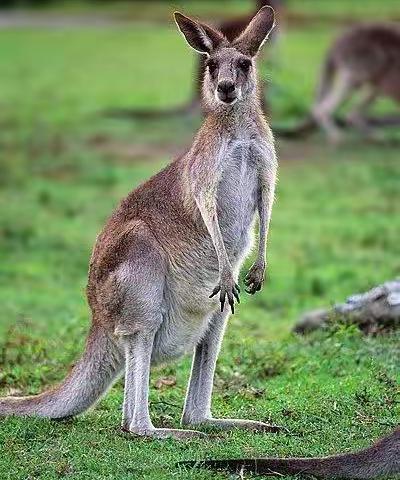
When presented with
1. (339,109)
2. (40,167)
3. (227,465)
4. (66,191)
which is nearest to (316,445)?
(227,465)

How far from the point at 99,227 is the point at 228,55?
660 cm

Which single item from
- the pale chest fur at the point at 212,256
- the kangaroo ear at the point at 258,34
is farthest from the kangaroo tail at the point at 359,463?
the kangaroo ear at the point at 258,34

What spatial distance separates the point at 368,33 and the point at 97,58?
8276 mm

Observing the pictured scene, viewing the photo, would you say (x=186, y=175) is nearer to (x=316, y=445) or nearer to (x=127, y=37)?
(x=316, y=445)

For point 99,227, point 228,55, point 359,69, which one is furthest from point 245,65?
point 359,69

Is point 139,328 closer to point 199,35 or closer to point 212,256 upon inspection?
point 212,256

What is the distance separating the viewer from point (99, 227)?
11.9m

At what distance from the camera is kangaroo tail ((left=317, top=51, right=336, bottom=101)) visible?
15.4 m

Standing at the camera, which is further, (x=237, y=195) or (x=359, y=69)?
(x=359, y=69)

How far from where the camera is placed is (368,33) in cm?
1545

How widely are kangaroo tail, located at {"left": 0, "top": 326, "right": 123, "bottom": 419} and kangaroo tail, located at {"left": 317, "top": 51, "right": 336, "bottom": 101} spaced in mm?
10263

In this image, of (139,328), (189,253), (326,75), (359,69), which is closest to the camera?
(139,328)

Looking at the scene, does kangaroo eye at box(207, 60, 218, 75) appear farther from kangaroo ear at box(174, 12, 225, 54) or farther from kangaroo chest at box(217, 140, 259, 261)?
kangaroo chest at box(217, 140, 259, 261)

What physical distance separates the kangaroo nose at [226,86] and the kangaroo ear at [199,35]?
0.74ft
